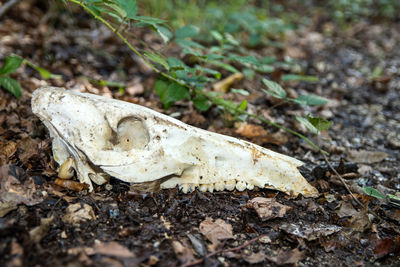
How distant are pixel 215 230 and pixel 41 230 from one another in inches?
37.1

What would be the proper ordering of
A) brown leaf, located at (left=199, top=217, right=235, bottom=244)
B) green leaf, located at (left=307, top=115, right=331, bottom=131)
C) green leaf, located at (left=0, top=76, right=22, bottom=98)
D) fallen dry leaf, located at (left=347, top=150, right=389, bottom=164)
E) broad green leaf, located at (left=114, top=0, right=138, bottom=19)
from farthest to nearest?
fallen dry leaf, located at (left=347, top=150, right=389, bottom=164)
green leaf, located at (left=0, top=76, right=22, bottom=98)
green leaf, located at (left=307, top=115, right=331, bottom=131)
broad green leaf, located at (left=114, top=0, right=138, bottom=19)
brown leaf, located at (left=199, top=217, right=235, bottom=244)

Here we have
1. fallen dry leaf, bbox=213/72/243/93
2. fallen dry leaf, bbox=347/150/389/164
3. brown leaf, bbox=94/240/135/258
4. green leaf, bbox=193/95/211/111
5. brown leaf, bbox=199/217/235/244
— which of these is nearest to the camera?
brown leaf, bbox=94/240/135/258

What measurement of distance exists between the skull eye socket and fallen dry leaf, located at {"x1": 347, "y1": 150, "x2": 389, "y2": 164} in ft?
6.47

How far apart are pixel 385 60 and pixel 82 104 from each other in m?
5.52

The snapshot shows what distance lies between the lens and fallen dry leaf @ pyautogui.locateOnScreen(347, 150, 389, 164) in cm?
304

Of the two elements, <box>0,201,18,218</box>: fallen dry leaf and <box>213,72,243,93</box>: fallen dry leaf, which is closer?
<box>0,201,18,218</box>: fallen dry leaf

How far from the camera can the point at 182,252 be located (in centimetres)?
176

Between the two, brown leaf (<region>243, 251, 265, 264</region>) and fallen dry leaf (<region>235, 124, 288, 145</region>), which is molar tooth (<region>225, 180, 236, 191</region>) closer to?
brown leaf (<region>243, 251, 265, 264</region>)

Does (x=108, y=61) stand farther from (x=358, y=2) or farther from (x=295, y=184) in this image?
(x=358, y=2)

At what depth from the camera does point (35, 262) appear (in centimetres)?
157

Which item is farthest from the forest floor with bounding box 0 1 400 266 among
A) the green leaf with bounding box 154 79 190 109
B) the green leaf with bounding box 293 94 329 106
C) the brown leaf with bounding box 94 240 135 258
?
the green leaf with bounding box 293 94 329 106

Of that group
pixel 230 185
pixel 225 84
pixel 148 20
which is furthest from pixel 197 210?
pixel 225 84

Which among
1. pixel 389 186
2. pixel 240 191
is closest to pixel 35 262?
pixel 240 191

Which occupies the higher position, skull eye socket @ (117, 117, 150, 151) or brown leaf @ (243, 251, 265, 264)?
skull eye socket @ (117, 117, 150, 151)
